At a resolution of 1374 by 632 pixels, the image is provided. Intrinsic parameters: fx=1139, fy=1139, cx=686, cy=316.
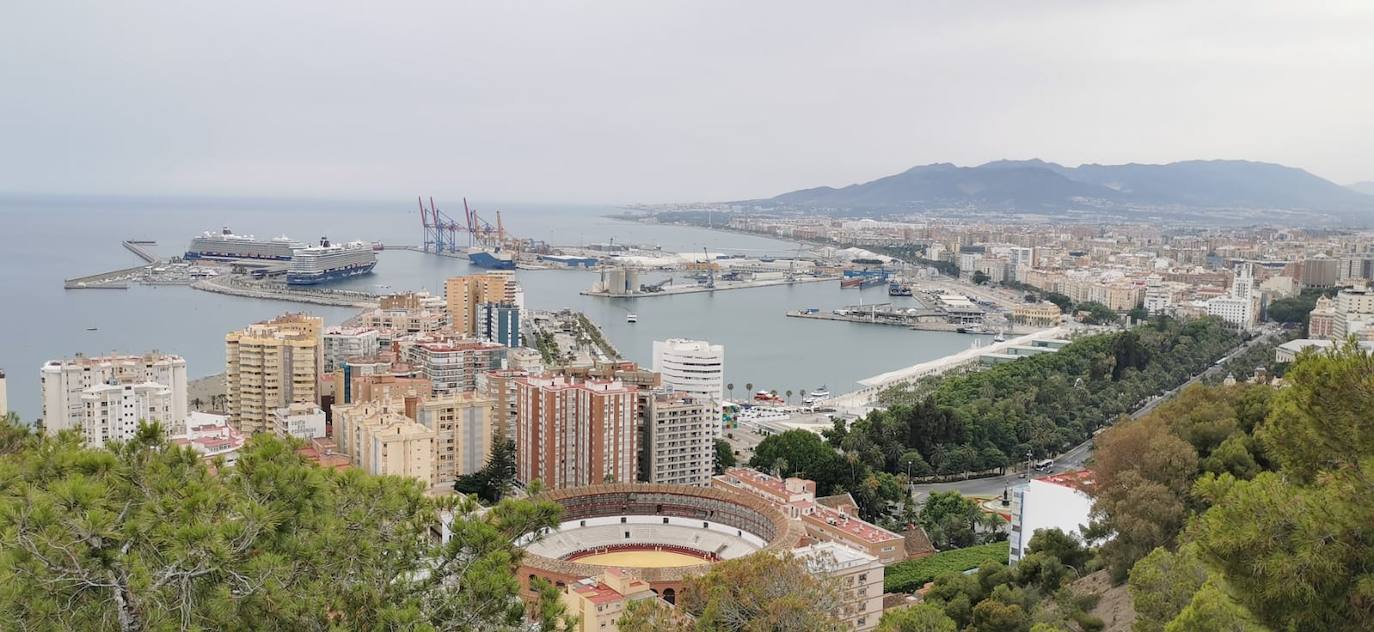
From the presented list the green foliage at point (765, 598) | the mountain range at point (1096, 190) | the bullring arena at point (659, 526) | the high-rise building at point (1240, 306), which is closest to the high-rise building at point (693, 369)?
the bullring arena at point (659, 526)

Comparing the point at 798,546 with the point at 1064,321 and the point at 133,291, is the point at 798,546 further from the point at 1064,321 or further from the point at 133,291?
the point at 133,291

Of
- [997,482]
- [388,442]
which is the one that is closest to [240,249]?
[388,442]

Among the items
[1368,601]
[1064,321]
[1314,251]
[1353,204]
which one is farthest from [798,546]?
[1353,204]

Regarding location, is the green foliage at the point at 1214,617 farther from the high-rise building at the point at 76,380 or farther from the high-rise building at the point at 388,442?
the high-rise building at the point at 76,380

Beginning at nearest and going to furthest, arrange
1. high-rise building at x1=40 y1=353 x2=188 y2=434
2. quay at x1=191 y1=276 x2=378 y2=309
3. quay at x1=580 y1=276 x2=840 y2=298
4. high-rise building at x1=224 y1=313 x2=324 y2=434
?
1. high-rise building at x1=40 y1=353 x2=188 y2=434
2. high-rise building at x1=224 y1=313 x2=324 y2=434
3. quay at x1=191 y1=276 x2=378 y2=309
4. quay at x1=580 y1=276 x2=840 y2=298

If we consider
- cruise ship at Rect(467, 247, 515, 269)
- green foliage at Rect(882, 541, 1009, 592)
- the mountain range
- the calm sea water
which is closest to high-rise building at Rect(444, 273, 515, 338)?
the calm sea water

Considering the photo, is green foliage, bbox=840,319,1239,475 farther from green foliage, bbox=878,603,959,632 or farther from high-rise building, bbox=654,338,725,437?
green foliage, bbox=878,603,959,632

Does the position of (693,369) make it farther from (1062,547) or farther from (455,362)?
(1062,547)
